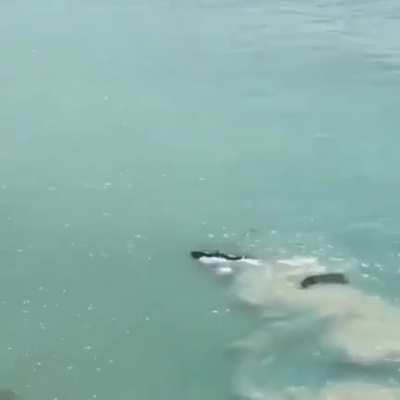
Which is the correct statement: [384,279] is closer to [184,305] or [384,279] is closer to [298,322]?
[298,322]

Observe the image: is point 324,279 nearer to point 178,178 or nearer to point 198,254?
point 198,254

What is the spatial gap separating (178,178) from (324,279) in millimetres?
4462

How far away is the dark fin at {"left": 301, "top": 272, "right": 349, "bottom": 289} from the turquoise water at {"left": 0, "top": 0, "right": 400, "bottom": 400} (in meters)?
0.29

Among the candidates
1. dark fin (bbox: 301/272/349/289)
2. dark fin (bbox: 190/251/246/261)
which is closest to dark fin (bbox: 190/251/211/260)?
dark fin (bbox: 190/251/246/261)

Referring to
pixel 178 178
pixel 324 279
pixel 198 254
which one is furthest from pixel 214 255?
pixel 178 178

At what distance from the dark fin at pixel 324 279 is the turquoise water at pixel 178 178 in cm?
29

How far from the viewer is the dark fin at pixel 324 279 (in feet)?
55.8

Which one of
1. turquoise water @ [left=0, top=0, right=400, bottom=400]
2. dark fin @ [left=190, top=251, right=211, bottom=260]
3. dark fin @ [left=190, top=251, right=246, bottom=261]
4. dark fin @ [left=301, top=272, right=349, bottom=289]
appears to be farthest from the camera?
dark fin @ [left=190, top=251, right=211, bottom=260]

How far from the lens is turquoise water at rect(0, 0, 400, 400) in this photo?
51.4 ft

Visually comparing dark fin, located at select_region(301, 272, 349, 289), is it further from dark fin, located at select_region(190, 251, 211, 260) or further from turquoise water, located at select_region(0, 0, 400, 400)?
dark fin, located at select_region(190, 251, 211, 260)

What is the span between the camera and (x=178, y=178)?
20203 mm

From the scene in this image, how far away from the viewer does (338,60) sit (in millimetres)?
24875

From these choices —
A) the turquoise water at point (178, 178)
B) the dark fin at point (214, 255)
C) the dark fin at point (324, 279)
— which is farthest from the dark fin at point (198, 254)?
the dark fin at point (324, 279)

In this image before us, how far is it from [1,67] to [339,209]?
10.5m
